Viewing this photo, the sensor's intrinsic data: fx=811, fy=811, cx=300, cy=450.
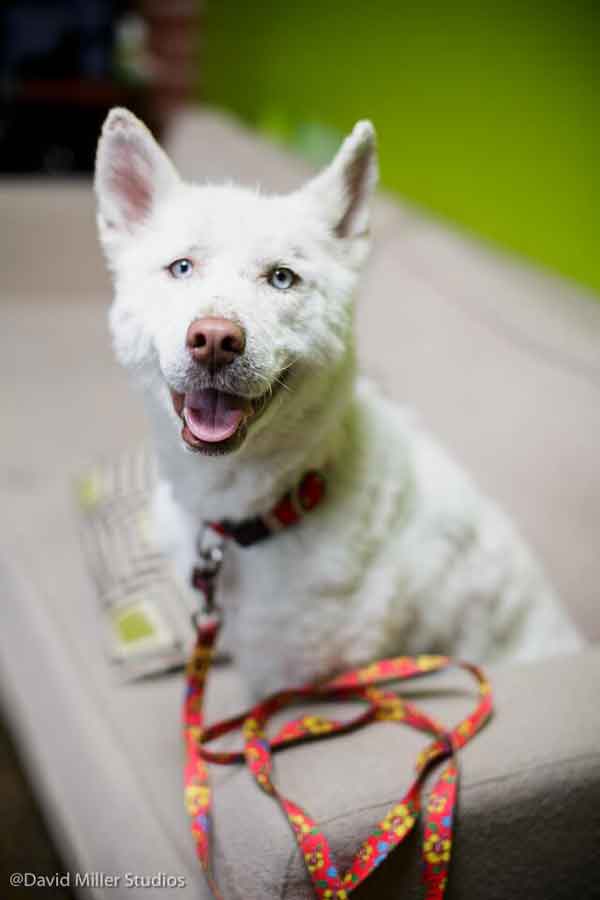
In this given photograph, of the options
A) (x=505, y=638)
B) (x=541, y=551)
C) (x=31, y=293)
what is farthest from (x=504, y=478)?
(x=31, y=293)

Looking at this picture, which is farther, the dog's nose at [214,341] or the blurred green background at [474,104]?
the blurred green background at [474,104]

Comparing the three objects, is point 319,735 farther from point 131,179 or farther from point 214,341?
point 131,179

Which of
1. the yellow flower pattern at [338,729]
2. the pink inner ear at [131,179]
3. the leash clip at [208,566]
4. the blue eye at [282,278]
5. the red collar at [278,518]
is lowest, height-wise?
the yellow flower pattern at [338,729]

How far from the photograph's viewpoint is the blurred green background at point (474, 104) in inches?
77.3

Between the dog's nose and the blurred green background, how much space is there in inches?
46.2

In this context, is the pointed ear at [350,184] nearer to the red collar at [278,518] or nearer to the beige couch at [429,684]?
the red collar at [278,518]

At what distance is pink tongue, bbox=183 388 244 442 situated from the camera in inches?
35.9

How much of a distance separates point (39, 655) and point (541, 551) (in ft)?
3.02

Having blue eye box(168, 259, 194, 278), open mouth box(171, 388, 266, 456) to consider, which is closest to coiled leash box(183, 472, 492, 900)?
open mouth box(171, 388, 266, 456)

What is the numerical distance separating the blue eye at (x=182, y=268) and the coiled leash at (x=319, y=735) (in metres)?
0.32

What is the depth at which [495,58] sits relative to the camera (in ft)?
6.98

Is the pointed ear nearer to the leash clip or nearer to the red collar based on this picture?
the red collar

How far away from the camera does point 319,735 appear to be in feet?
3.30

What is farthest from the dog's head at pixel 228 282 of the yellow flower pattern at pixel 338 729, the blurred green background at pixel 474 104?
the blurred green background at pixel 474 104
